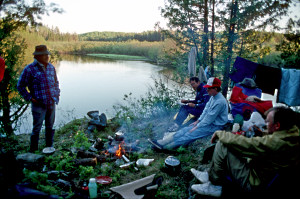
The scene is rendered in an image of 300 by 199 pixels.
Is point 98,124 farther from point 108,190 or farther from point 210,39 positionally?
point 210,39

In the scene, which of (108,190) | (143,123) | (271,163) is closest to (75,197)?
(108,190)

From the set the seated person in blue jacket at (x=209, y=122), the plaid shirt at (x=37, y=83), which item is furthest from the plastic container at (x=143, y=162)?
the plaid shirt at (x=37, y=83)

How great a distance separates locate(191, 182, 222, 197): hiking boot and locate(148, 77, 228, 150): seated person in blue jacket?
132 cm

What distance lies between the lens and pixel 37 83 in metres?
3.34

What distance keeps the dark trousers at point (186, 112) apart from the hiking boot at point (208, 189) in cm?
231

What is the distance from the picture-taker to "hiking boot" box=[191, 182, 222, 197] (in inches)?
85.6

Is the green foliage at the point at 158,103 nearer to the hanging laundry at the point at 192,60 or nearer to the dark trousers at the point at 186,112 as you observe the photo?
the hanging laundry at the point at 192,60

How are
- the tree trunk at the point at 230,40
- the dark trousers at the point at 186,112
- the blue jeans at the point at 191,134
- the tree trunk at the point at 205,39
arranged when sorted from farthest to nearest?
the tree trunk at the point at 205,39 → the tree trunk at the point at 230,40 → the dark trousers at the point at 186,112 → the blue jeans at the point at 191,134

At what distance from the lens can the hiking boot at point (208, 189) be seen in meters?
2.17

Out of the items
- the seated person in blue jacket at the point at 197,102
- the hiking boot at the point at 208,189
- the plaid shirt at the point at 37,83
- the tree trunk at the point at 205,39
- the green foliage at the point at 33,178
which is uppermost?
the tree trunk at the point at 205,39

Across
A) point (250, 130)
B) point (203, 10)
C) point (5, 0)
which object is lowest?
point (250, 130)

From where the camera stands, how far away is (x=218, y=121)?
350 centimetres

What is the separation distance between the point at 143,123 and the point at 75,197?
3.97 m

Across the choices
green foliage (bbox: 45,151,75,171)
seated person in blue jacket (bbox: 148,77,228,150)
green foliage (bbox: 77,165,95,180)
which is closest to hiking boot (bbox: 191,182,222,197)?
seated person in blue jacket (bbox: 148,77,228,150)
